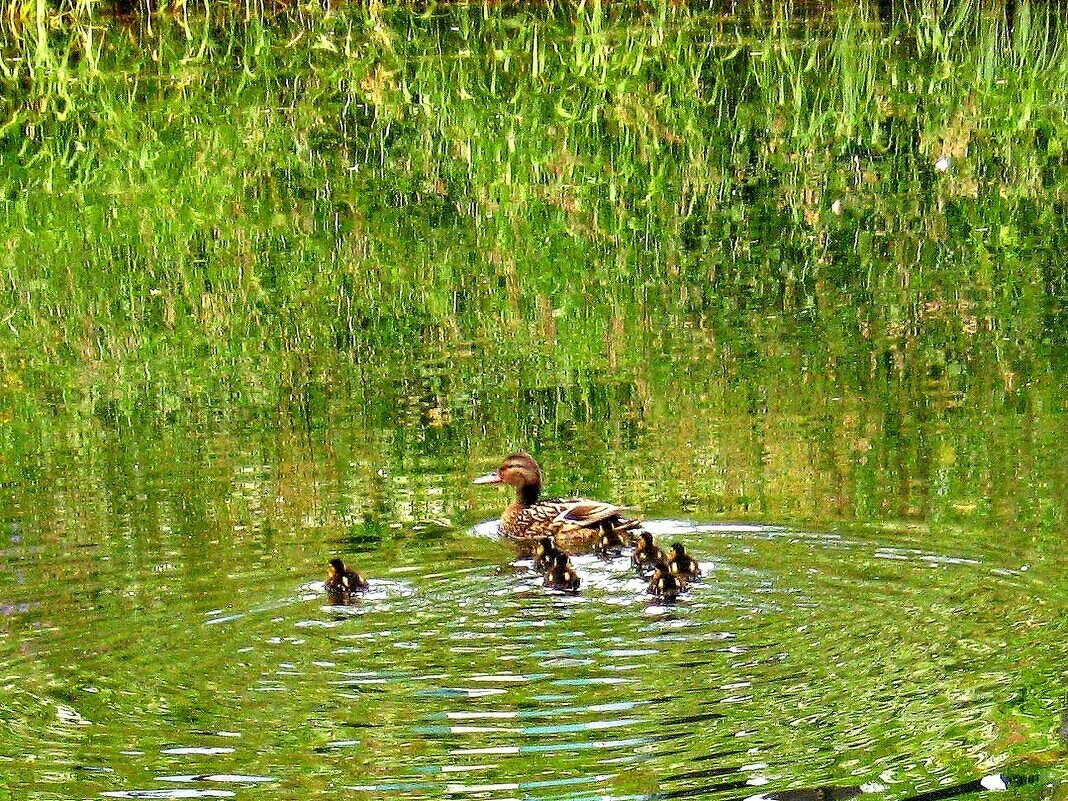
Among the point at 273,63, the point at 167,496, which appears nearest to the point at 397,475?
the point at 167,496

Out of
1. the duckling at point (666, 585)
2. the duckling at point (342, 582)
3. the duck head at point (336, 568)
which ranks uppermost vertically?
the duck head at point (336, 568)

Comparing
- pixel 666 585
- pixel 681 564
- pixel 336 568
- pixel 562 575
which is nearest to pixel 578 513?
pixel 562 575

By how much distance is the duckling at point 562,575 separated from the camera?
7.60 metres

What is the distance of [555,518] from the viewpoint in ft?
28.0

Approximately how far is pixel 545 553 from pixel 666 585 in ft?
2.20

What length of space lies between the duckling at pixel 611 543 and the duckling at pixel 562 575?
2.01 feet

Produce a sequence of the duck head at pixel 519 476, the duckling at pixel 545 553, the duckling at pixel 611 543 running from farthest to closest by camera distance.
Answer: the duck head at pixel 519 476 → the duckling at pixel 611 543 → the duckling at pixel 545 553

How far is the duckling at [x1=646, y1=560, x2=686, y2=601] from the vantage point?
7.24m

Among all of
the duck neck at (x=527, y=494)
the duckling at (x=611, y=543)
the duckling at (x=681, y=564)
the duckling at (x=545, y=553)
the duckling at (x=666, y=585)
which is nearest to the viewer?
the duckling at (x=666, y=585)

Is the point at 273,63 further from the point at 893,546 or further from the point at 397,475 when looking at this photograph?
the point at 893,546

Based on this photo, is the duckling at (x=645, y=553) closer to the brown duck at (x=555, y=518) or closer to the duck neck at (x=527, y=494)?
the brown duck at (x=555, y=518)

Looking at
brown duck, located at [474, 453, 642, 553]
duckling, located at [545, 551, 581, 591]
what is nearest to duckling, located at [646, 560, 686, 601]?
duckling, located at [545, 551, 581, 591]

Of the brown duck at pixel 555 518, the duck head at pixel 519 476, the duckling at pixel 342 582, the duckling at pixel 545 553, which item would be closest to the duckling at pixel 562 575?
the duckling at pixel 545 553

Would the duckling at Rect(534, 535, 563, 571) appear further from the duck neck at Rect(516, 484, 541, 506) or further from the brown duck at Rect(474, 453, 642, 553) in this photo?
the duck neck at Rect(516, 484, 541, 506)
